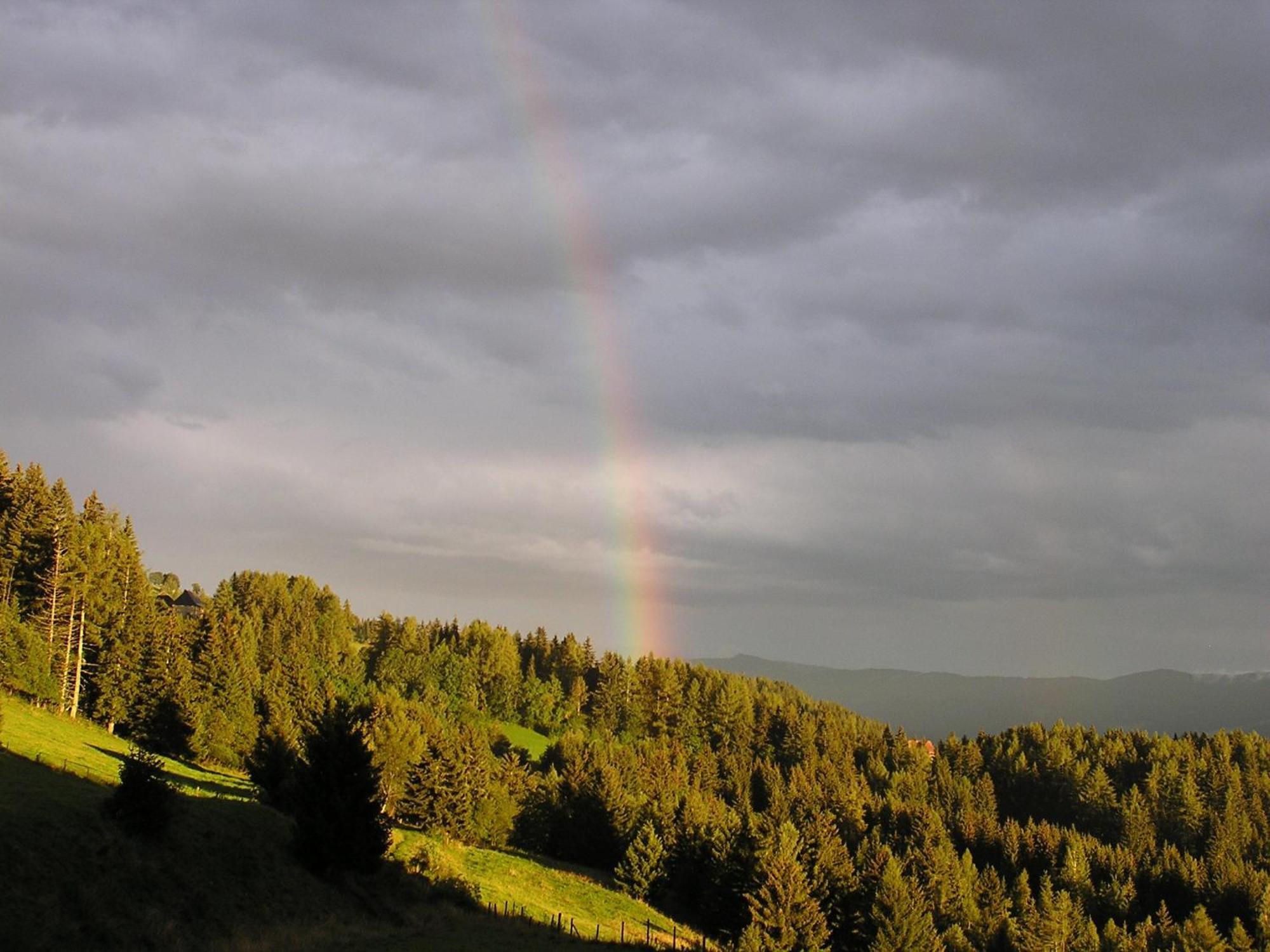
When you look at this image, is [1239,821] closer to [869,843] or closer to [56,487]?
[869,843]

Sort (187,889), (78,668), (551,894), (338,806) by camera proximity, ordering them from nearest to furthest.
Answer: (187,889)
(338,806)
(551,894)
(78,668)

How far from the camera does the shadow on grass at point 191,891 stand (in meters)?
37.6

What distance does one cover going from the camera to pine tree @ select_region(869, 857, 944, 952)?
93.1 meters

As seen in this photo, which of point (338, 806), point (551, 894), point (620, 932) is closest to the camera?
point (338, 806)

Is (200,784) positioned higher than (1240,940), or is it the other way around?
(200,784)

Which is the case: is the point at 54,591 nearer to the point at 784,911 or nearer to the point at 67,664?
the point at 67,664

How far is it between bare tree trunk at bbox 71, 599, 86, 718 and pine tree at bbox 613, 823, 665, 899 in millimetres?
60257

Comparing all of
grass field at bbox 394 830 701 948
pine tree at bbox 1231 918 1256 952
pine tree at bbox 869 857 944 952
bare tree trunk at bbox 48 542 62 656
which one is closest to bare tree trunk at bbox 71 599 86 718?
bare tree trunk at bbox 48 542 62 656

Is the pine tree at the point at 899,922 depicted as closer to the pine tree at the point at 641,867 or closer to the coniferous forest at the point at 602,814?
the coniferous forest at the point at 602,814

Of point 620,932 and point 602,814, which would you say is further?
point 602,814

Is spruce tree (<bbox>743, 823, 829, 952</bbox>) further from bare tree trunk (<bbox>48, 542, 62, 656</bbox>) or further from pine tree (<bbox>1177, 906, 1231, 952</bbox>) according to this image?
bare tree trunk (<bbox>48, 542, 62, 656</bbox>)

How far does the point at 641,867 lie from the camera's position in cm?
10169

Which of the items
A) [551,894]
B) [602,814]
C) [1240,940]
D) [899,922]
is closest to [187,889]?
[551,894]

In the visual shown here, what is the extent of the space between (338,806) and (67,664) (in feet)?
222
